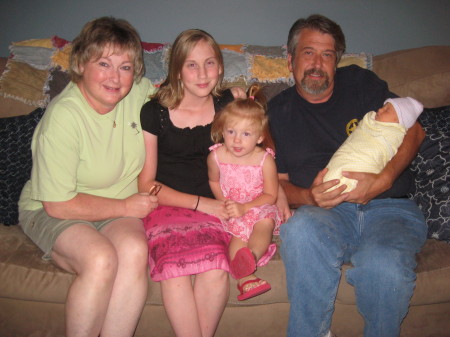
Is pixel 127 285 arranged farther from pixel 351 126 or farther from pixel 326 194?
pixel 351 126

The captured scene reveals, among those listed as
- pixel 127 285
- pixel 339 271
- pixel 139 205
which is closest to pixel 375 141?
pixel 339 271

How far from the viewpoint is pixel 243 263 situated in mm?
1326

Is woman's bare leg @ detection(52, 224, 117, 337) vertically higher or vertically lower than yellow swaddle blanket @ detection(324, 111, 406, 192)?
lower

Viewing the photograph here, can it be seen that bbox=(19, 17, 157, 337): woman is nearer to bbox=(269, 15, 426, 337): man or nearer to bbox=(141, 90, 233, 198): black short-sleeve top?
bbox=(141, 90, 233, 198): black short-sleeve top

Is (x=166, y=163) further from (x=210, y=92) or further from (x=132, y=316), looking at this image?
(x=132, y=316)

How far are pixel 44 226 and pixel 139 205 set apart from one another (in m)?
0.39

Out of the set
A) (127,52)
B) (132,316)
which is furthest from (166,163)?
(132,316)

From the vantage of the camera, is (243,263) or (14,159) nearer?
(243,263)

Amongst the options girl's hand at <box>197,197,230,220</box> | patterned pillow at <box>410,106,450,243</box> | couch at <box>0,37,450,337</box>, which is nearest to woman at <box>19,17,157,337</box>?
couch at <box>0,37,450,337</box>

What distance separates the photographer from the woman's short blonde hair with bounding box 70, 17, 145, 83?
53.3 inches

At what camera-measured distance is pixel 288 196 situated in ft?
5.86

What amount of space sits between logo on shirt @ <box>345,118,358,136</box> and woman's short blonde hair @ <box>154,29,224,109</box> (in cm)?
69

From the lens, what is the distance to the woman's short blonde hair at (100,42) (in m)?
1.35

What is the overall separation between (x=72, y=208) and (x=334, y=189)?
1.08m
